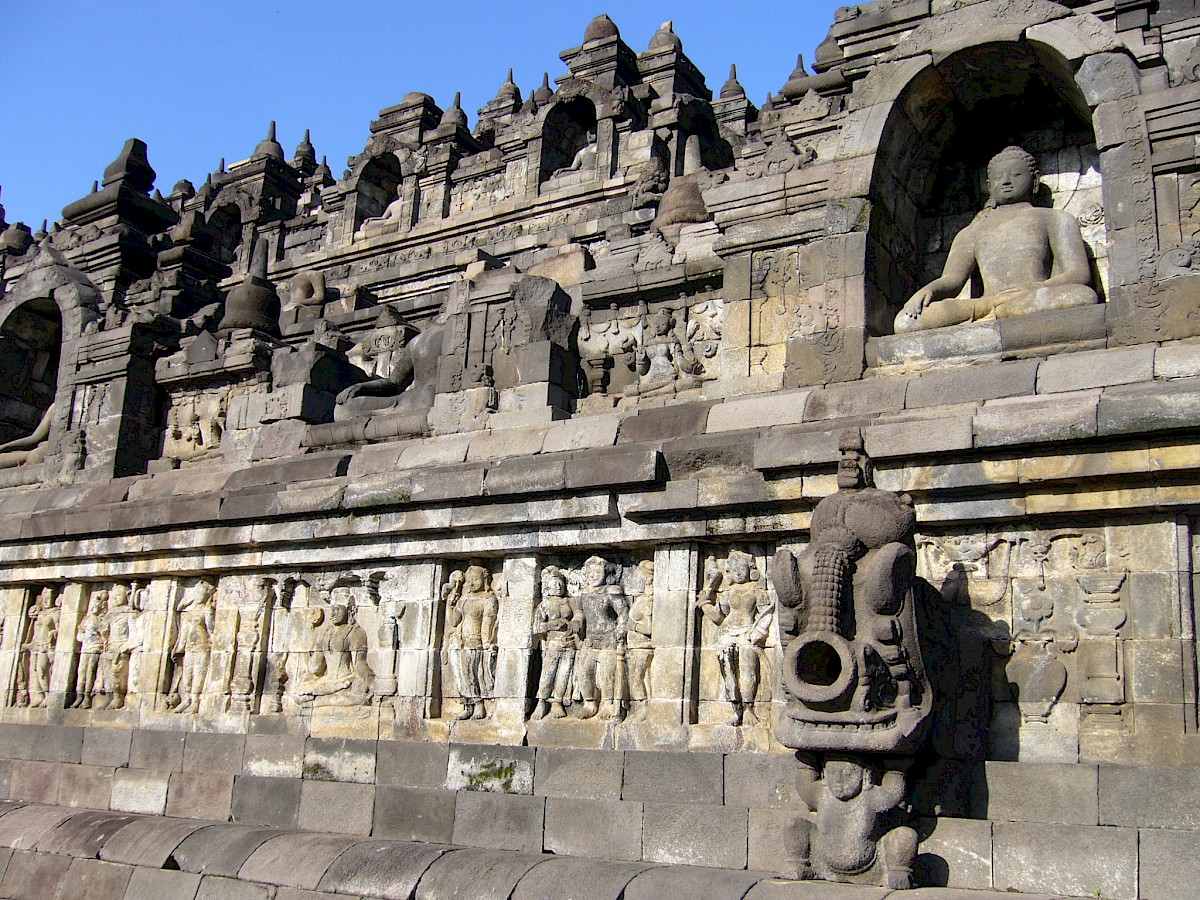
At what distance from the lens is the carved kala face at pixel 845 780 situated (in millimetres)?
7246

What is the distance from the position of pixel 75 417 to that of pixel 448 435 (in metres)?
6.11

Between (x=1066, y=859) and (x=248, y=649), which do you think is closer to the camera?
(x=1066, y=859)

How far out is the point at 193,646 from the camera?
12141 millimetres

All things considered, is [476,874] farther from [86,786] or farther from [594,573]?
[86,786]

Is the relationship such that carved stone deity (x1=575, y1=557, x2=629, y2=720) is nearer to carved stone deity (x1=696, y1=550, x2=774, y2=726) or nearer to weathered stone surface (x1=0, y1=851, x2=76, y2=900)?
carved stone deity (x1=696, y1=550, x2=774, y2=726)

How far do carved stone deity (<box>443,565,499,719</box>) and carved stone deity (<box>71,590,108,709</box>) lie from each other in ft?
15.3

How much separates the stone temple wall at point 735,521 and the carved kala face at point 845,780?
0.03m

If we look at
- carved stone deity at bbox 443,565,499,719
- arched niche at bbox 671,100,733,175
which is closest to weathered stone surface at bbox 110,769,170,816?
carved stone deity at bbox 443,565,499,719

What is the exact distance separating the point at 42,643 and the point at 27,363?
210 inches

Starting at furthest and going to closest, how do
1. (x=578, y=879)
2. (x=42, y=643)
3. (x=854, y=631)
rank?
1. (x=42, y=643)
2. (x=578, y=879)
3. (x=854, y=631)

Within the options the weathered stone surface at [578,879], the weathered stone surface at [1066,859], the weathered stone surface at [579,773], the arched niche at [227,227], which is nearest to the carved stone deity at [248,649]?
the weathered stone surface at [579,773]

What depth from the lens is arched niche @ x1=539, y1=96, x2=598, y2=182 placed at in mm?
23203

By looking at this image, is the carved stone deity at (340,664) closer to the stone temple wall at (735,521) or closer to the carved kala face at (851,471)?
the stone temple wall at (735,521)

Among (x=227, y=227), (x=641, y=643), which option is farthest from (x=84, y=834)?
(x=227, y=227)
